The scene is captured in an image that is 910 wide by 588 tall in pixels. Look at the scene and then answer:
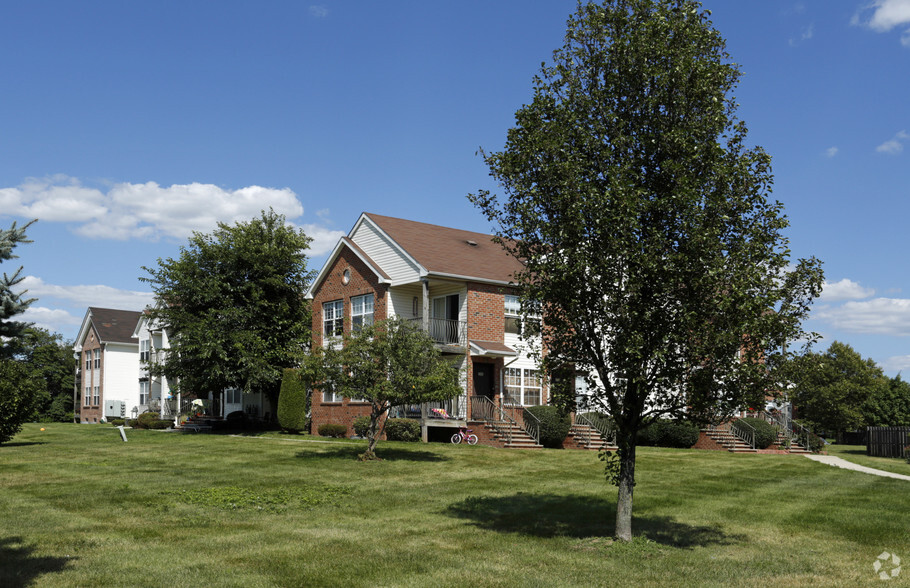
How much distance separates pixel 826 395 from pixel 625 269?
52000 mm

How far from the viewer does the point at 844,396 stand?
56.8 m

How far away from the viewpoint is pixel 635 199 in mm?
10688

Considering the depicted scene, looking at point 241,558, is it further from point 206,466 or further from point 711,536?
point 206,466

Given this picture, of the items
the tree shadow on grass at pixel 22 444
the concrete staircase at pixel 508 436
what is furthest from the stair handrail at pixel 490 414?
the tree shadow on grass at pixel 22 444

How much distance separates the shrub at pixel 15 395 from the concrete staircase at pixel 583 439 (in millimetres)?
19285

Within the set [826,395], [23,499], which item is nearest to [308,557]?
[23,499]

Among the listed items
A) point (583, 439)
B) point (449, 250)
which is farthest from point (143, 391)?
point (583, 439)

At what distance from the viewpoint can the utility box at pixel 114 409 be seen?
198 feet

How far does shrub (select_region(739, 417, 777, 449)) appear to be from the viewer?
32844 millimetres

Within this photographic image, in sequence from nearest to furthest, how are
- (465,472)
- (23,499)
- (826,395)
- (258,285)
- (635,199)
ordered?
(635,199), (23,499), (465,472), (258,285), (826,395)

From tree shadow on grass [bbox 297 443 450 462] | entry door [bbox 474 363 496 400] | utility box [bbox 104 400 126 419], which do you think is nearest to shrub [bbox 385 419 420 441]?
tree shadow on grass [bbox 297 443 450 462]

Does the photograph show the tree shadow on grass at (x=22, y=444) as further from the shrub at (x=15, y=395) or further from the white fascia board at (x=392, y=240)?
the white fascia board at (x=392, y=240)

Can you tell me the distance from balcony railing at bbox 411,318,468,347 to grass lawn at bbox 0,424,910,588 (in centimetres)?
805

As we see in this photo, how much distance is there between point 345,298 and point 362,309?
4.26 feet
